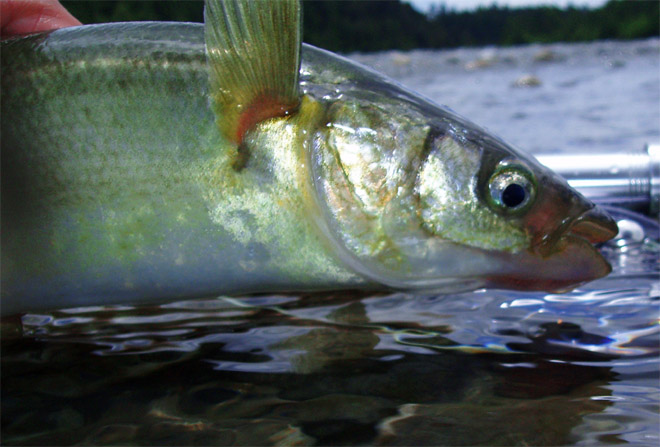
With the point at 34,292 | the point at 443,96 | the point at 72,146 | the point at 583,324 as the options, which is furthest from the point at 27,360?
the point at 443,96

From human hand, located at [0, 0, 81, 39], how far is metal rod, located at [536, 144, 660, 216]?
1960 mm

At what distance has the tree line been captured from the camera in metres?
37.0

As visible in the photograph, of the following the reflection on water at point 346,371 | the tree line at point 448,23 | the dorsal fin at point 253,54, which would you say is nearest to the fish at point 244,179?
the dorsal fin at point 253,54

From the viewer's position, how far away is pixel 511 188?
1.30m

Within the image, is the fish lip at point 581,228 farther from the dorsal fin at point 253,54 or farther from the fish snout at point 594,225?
the dorsal fin at point 253,54

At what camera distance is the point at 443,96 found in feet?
37.9

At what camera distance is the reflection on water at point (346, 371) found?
123 cm

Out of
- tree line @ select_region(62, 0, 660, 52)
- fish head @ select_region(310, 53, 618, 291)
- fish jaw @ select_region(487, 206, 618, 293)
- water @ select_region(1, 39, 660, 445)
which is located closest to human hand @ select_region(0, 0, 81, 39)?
water @ select_region(1, 39, 660, 445)

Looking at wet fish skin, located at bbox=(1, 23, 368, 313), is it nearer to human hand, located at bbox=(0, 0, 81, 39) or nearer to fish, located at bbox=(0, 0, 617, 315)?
fish, located at bbox=(0, 0, 617, 315)

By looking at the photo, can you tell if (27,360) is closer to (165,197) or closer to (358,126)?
(165,197)

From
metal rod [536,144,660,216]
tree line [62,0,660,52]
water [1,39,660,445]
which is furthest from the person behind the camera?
tree line [62,0,660,52]

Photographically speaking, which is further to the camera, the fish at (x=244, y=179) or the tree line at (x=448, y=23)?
the tree line at (x=448, y=23)

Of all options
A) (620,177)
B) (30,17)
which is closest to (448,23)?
(620,177)

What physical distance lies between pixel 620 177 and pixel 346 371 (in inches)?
73.1
